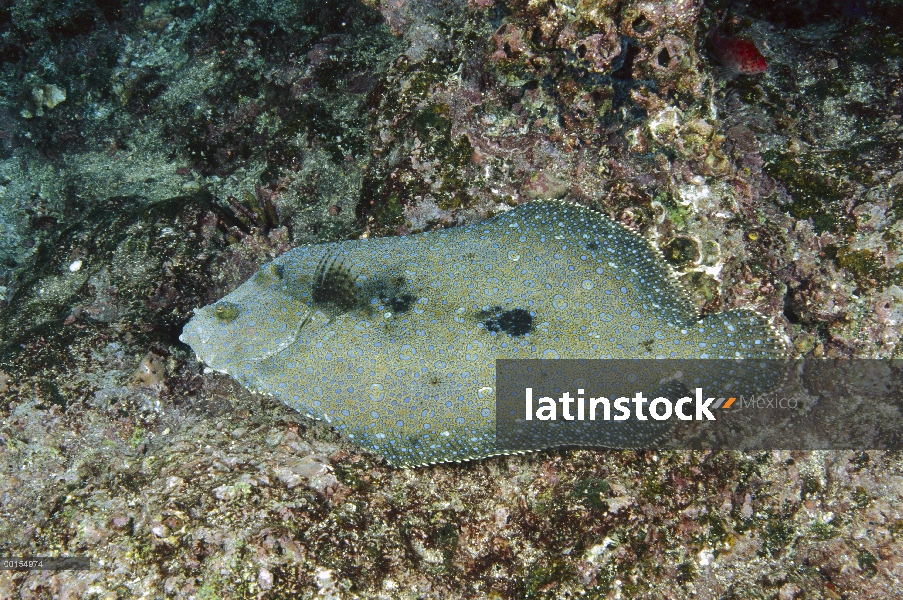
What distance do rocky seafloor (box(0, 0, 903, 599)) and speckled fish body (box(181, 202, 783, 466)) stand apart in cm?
39

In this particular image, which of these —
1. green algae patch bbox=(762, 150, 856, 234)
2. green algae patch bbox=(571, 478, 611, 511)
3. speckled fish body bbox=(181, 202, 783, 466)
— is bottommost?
green algae patch bbox=(571, 478, 611, 511)

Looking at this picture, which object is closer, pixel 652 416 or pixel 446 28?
pixel 652 416

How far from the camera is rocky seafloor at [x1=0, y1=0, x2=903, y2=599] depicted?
10.9 ft

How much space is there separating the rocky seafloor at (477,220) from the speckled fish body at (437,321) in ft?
1.29

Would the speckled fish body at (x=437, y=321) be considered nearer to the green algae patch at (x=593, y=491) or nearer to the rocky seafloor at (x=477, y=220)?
the rocky seafloor at (x=477, y=220)

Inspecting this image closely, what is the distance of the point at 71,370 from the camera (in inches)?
166

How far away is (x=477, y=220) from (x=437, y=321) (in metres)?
1.09

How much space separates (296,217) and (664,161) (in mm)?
3729

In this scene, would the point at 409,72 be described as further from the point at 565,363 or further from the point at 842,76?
the point at 842,76

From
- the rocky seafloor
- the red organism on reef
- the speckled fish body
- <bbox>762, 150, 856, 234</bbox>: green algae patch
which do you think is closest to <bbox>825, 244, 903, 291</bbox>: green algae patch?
the rocky seafloor

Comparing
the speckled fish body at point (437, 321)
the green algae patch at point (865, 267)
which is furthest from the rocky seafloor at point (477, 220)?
the speckled fish body at point (437, 321)

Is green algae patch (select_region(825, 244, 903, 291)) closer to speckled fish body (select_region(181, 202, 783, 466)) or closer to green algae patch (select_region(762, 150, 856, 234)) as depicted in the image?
green algae patch (select_region(762, 150, 856, 234))

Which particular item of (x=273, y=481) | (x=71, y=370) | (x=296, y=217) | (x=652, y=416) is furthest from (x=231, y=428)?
(x=652, y=416)

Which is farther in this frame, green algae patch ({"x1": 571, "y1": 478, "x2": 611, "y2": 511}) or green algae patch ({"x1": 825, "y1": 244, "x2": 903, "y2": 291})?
green algae patch ({"x1": 825, "y1": 244, "x2": 903, "y2": 291})
